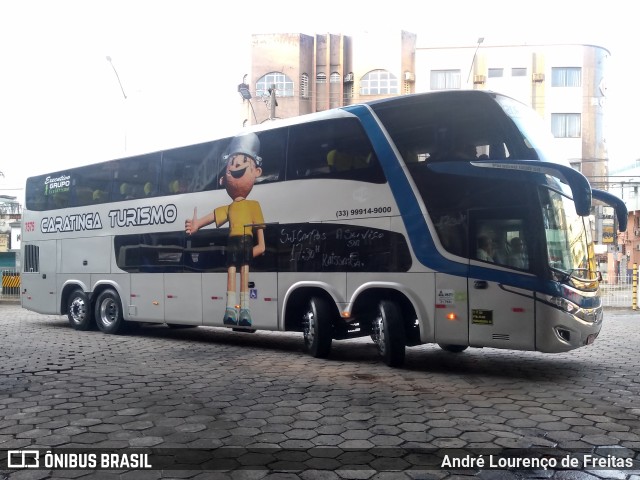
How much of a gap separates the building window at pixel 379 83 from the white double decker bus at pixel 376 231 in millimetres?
31010

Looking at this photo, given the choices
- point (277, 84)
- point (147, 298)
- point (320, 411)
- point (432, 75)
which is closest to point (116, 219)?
point (147, 298)

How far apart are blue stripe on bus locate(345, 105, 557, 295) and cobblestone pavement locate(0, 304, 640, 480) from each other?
4.63 ft

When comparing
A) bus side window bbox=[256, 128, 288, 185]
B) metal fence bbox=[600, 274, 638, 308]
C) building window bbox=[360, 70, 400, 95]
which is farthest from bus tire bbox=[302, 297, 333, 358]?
building window bbox=[360, 70, 400, 95]

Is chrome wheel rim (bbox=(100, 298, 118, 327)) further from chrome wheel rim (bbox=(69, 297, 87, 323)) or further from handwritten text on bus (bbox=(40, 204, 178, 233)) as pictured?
handwritten text on bus (bbox=(40, 204, 178, 233))

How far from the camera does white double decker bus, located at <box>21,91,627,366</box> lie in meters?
8.05

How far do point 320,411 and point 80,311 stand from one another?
34.8ft

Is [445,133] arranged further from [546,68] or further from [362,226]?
[546,68]

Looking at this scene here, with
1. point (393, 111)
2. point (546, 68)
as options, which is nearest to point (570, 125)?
point (546, 68)

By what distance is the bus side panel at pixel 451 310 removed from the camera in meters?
8.44

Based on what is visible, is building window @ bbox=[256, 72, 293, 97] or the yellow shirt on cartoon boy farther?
building window @ bbox=[256, 72, 293, 97]

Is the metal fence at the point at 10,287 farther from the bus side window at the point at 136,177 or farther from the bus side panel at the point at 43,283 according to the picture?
the bus side window at the point at 136,177

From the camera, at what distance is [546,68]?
40.8 m

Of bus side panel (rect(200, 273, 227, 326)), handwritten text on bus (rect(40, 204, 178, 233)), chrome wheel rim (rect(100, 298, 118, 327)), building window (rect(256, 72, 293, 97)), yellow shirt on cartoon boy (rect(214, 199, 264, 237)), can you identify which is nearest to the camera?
yellow shirt on cartoon boy (rect(214, 199, 264, 237))

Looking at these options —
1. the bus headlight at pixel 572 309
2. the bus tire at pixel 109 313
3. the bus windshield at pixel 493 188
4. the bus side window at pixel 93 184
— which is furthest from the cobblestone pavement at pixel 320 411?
the bus side window at pixel 93 184
